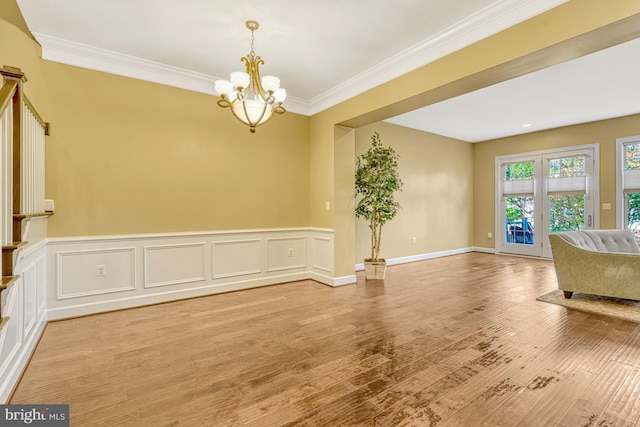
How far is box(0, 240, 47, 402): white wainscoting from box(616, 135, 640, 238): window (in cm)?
879

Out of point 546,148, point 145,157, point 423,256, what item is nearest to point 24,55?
point 145,157

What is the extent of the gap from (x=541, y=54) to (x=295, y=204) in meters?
3.61

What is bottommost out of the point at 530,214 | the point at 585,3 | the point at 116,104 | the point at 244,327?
the point at 244,327

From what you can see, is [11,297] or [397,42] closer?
[11,297]

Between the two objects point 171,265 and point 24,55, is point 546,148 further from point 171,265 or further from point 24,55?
point 24,55

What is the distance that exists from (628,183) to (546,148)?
163 centimetres

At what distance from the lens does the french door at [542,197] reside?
6441 mm

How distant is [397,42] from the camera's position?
3.29 m

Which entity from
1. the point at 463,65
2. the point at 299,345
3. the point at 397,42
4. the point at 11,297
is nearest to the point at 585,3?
the point at 463,65

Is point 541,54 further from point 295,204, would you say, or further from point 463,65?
point 295,204

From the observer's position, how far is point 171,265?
399cm

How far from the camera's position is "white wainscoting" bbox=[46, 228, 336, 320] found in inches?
133

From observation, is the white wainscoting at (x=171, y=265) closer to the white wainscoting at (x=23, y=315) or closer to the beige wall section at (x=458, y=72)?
the white wainscoting at (x=23, y=315)

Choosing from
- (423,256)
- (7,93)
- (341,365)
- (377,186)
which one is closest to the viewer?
(7,93)
